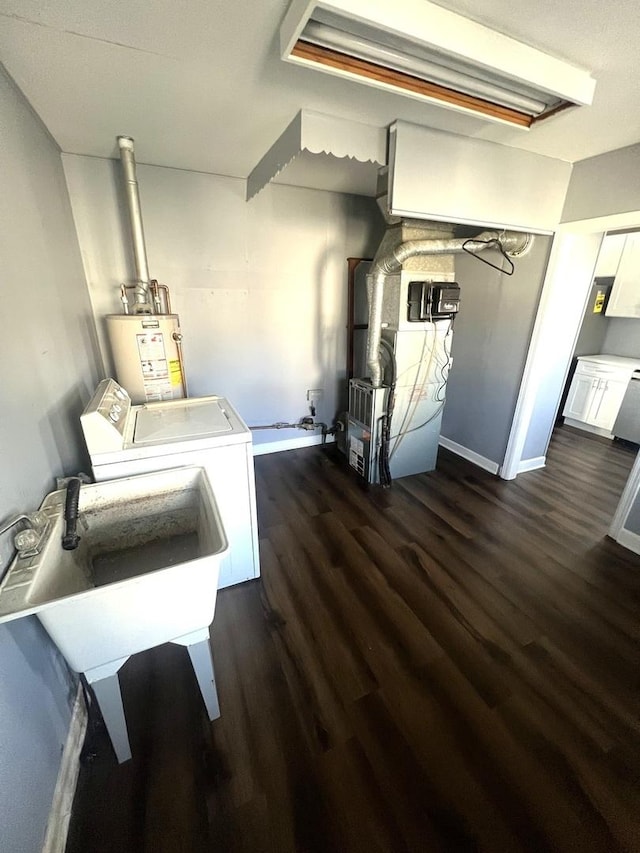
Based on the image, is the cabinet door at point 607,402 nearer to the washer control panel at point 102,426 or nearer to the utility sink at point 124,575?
the utility sink at point 124,575

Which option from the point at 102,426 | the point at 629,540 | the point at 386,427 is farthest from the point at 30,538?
the point at 629,540

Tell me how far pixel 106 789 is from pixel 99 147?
3067 millimetres

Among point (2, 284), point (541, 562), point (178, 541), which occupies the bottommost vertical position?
point (541, 562)

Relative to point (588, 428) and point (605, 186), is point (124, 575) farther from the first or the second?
point (588, 428)

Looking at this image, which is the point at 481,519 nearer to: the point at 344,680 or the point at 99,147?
the point at 344,680

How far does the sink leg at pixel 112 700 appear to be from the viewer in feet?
3.13

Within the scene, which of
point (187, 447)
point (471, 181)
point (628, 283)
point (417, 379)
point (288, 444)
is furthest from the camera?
point (628, 283)

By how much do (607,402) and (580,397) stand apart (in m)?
0.30

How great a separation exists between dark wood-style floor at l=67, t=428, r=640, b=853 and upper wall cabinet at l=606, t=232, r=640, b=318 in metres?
2.89

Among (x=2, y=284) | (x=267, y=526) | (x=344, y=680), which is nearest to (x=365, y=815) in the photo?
(x=344, y=680)

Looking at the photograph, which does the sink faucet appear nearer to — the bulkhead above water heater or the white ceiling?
the bulkhead above water heater

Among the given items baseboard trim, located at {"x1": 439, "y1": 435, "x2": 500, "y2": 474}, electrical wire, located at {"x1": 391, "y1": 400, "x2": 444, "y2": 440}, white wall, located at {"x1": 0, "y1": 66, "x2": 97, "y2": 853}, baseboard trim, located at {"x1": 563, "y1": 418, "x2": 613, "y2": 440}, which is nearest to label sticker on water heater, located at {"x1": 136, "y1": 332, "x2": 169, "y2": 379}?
white wall, located at {"x1": 0, "y1": 66, "x2": 97, "y2": 853}

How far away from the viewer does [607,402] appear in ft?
12.2

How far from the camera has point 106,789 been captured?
3.41 ft
